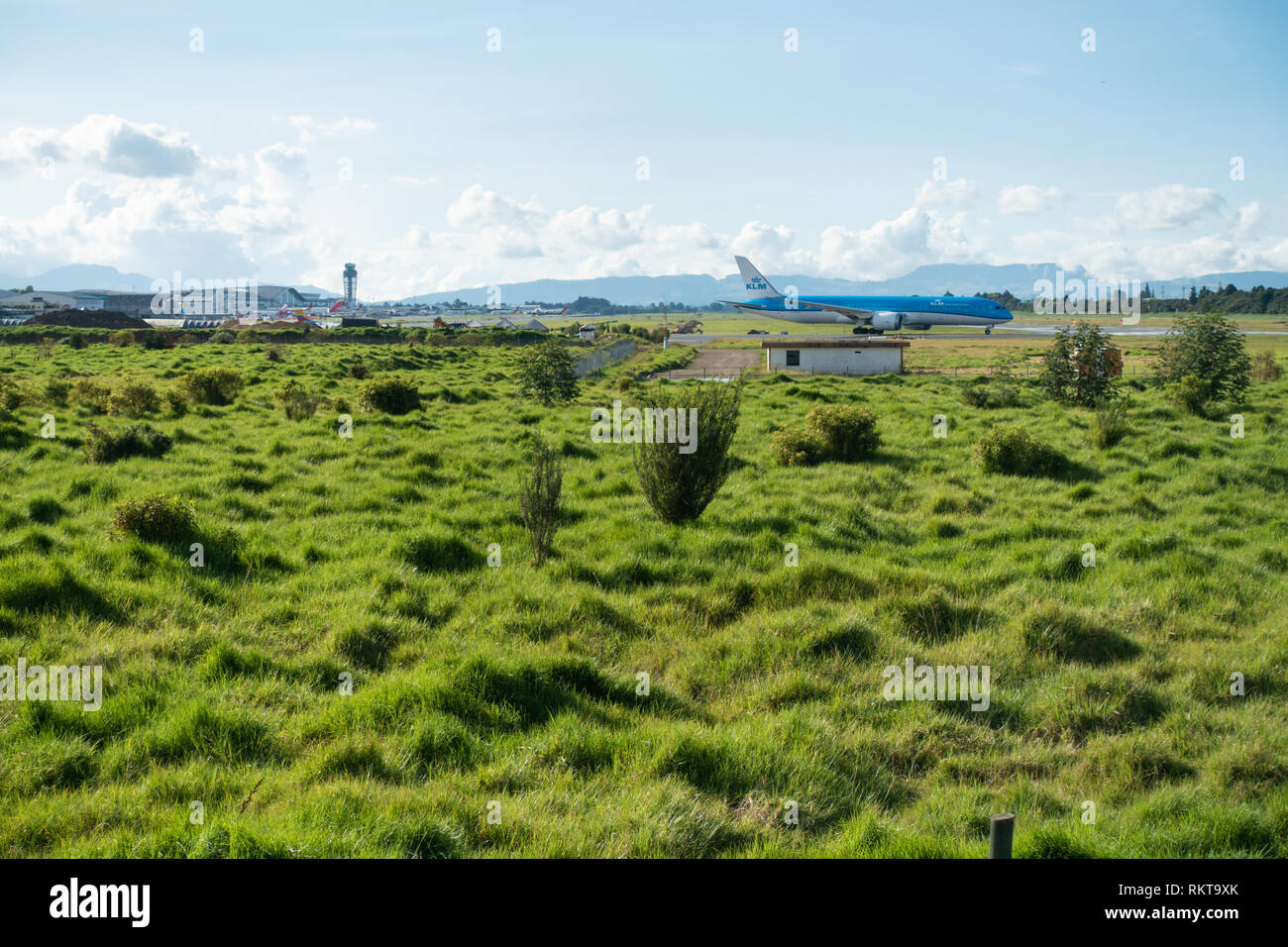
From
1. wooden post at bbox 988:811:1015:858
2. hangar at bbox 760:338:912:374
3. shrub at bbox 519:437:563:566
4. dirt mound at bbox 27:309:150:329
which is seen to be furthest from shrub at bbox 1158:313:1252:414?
dirt mound at bbox 27:309:150:329

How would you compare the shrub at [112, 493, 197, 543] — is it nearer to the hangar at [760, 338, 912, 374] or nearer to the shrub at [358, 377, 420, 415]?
the shrub at [358, 377, 420, 415]

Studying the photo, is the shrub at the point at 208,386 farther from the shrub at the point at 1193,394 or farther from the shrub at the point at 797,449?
the shrub at the point at 1193,394

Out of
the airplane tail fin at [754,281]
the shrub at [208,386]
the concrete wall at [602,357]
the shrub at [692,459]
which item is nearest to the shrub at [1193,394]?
the shrub at [692,459]

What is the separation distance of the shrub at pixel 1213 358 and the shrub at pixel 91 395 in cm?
3020

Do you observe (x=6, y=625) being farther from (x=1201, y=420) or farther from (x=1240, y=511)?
(x=1201, y=420)

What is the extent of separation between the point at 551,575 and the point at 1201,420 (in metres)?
19.8

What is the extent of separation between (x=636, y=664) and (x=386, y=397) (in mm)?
16817

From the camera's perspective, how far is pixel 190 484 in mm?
12656

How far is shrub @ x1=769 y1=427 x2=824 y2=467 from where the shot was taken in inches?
635

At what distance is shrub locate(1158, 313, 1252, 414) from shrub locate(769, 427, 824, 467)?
14213mm

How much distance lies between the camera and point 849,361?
48938 mm

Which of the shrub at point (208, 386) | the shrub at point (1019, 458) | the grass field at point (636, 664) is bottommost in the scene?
the grass field at point (636, 664)

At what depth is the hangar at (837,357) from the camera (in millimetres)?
48062
